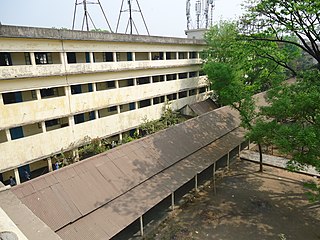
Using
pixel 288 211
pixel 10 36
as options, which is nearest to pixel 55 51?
pixel 10 36

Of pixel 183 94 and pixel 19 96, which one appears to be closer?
pixel 19 96

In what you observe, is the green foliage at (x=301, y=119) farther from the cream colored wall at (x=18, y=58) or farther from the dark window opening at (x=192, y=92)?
the dark window opening at (x=192, y=92)

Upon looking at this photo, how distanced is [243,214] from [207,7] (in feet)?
140

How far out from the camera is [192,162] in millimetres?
15445

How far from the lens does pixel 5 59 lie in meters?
15.9

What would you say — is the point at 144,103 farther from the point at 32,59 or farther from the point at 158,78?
the point at 32,59

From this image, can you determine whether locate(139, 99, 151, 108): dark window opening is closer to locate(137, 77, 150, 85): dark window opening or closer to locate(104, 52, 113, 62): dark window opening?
locate(137, 77, 150, 85): dark window opening

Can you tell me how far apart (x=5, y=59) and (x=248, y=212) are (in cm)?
1722

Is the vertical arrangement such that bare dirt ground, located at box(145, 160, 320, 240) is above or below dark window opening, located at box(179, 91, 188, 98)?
below

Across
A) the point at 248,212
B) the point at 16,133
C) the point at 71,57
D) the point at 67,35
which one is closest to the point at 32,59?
the point at 67,35

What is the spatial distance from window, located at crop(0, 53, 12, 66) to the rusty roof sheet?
19.3 m

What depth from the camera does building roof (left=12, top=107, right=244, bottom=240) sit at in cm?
975

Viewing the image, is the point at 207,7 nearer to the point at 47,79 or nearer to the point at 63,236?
the point at 47,79

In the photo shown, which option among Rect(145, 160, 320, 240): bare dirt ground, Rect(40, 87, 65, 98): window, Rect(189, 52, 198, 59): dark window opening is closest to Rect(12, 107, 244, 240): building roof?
Rect(145, 160, 320, 240): bare dirt ground
